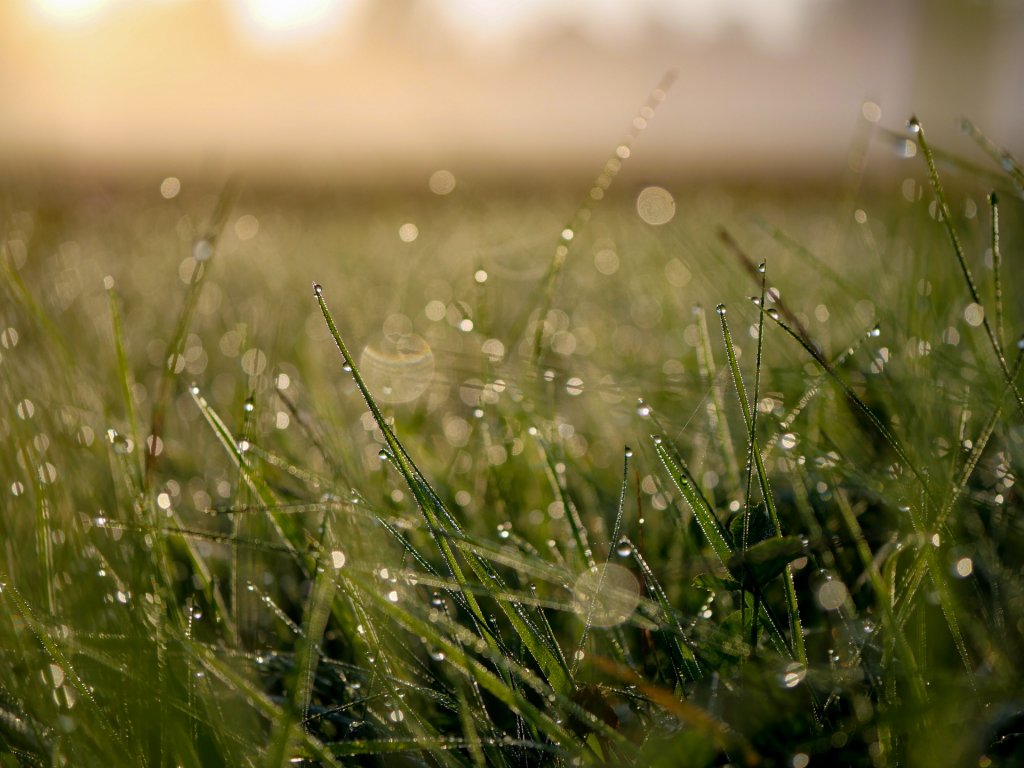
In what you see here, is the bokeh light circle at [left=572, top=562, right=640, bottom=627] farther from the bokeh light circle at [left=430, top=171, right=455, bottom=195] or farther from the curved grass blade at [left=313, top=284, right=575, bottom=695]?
the bokeh light circle at [left=430, top=171, right=455, bottom=195]

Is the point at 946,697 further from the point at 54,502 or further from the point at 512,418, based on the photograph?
the point at 54,502

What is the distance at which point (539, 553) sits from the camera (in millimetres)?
729

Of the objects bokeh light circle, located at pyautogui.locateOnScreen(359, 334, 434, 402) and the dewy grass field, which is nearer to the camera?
the dewy grass field

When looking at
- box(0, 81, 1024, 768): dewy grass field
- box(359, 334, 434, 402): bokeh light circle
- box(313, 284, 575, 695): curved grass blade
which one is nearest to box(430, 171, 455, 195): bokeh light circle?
box(359, 334, 434, 402): bokeh light circle

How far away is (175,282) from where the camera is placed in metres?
2.26

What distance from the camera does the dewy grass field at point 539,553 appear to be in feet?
1.57

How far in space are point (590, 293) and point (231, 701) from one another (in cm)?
171

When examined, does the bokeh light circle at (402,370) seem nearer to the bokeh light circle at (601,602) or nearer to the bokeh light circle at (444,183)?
the bokeh light circle at (444,183)

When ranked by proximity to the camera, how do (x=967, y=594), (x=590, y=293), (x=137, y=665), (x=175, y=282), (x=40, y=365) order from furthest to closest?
(x=175, y=282), (x=590, y=293), (x=40, y=365), (x=967, y=594), (x=137, y=665)

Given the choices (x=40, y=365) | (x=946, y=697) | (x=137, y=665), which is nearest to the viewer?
(x=946, y=697)

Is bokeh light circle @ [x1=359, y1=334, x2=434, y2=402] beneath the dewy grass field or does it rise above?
beneath

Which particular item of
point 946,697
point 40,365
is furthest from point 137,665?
point 40,365

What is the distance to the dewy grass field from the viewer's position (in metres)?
0.48

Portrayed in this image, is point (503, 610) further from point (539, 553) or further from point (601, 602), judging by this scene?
point (539, 553)
